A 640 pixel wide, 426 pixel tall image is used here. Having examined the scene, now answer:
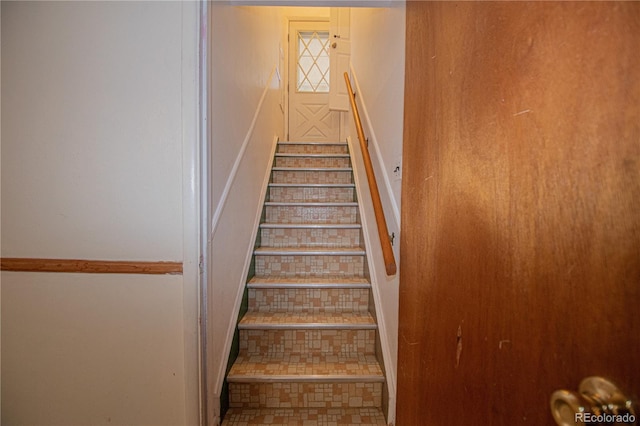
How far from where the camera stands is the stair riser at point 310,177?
2.81m

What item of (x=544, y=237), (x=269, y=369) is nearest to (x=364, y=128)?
(x=269, y=369)

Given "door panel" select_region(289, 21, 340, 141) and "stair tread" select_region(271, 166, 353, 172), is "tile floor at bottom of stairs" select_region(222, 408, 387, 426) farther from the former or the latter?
"door panel" select_region(289, 21, 340, 141)

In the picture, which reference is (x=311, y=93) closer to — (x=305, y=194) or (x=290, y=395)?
(x=305, y=194)

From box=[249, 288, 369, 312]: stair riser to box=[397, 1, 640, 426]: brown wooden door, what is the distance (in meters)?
1.00

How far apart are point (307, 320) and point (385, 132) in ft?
3.95

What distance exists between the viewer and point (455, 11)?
753 mm

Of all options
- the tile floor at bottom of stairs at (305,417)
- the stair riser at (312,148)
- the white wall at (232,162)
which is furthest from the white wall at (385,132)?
the stair riser at (312,148)

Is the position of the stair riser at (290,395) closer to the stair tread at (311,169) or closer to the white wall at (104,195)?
the white wall at (104,195)

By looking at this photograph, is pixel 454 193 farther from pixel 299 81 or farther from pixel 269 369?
pixel 299 81

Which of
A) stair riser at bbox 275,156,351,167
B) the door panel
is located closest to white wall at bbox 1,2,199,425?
stair riser at bbox 275,156,351,167

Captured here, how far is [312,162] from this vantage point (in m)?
3.02

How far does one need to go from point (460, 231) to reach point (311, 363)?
1260 mm

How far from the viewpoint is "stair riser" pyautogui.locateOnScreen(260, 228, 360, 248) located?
228 centimetres

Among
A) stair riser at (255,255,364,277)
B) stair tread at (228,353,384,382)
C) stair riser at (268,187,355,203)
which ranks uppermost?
stair riser at (268,187,355,203)
